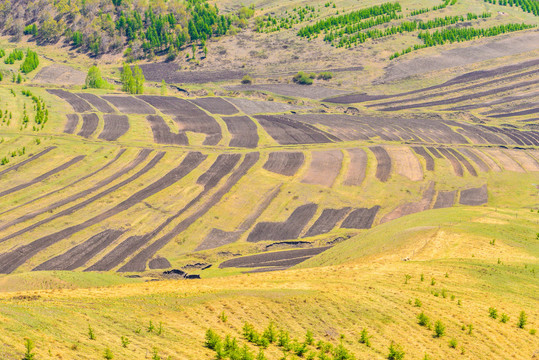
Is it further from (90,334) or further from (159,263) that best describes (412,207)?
(90,334)

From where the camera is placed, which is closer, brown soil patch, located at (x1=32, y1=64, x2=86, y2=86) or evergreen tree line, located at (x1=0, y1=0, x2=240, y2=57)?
brown soil patch, located at (x1=32, y1=64, x2=86, y2=86)

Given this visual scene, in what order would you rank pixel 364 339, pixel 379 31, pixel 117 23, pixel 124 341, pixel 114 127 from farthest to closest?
pixel 117 23 < pixel 379 31 < pixel 114 127 < pixel 364 339 < pixel 124 341

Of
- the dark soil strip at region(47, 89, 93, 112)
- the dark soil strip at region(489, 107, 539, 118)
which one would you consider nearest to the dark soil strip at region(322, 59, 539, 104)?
the dark soil strip at region(489, 107, 539, 118)

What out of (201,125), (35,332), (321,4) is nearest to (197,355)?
(35,332)

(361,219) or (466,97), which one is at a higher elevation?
A: (466,97)

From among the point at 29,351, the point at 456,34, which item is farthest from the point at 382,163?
the point at 456,34

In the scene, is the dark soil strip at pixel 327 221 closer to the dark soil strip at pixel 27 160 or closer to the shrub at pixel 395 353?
the shrub at pixel 395 353

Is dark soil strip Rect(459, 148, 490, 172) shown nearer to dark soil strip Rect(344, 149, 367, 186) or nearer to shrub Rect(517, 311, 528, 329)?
dark soil strip Rect(344, 149, 367, 186)

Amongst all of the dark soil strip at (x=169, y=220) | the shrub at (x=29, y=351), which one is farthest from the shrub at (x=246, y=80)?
the shrub at (x=29, y=351)
